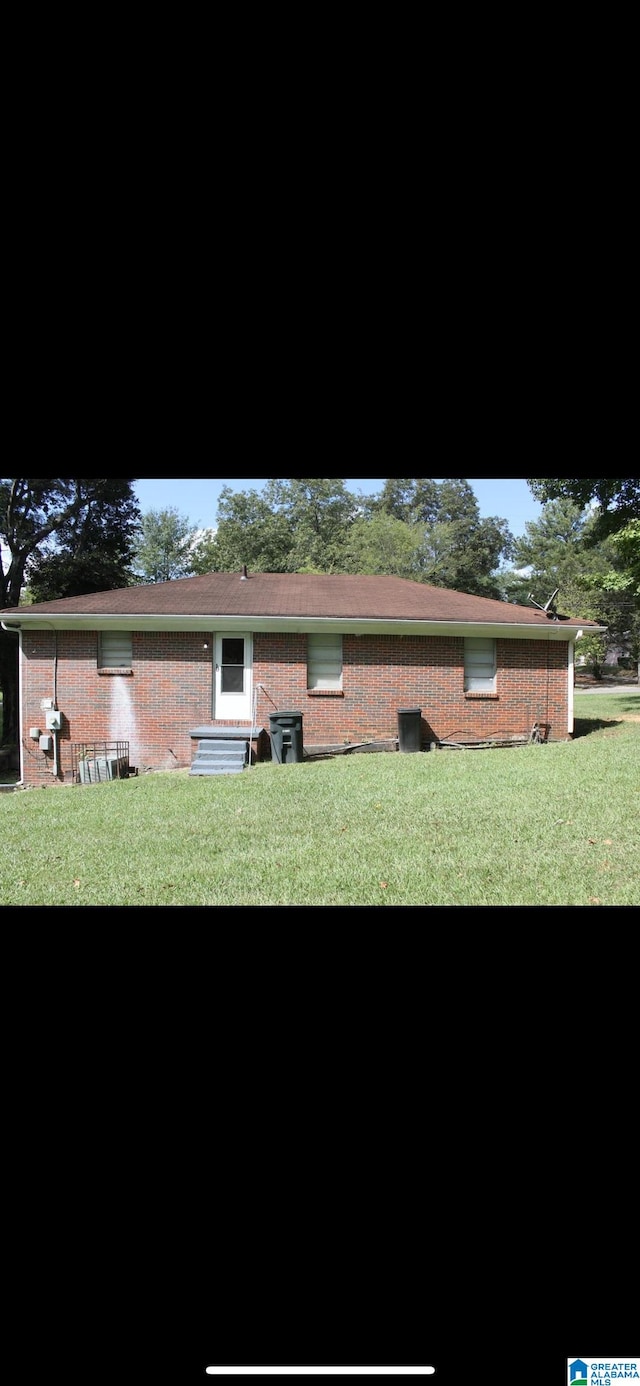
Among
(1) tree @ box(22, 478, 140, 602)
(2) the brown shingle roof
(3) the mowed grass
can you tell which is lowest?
(3) the mowed grass

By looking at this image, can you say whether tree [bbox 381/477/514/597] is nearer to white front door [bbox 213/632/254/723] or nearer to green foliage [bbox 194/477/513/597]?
green foliage [bbox 194/477/513/597]

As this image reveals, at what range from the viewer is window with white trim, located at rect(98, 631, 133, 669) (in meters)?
10.9

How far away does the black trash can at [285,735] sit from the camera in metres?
10.1

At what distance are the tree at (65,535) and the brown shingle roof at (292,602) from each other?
7.73 m

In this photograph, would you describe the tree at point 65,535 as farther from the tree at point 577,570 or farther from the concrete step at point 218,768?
the tree at point 577,570

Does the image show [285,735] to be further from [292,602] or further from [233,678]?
[292,602]

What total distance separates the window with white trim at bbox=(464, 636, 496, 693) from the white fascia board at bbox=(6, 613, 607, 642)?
30 centimetres

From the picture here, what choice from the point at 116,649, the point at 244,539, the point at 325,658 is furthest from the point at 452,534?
the point at 116,649

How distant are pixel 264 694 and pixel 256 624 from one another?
1063 millimetres

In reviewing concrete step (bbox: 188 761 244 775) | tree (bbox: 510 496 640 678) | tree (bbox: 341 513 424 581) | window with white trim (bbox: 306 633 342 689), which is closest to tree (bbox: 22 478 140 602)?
tree (bbox: 341 513 424 581)

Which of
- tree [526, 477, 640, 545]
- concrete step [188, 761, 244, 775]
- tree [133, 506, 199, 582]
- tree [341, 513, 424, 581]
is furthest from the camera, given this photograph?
tree [341, 513, 424, 581]
